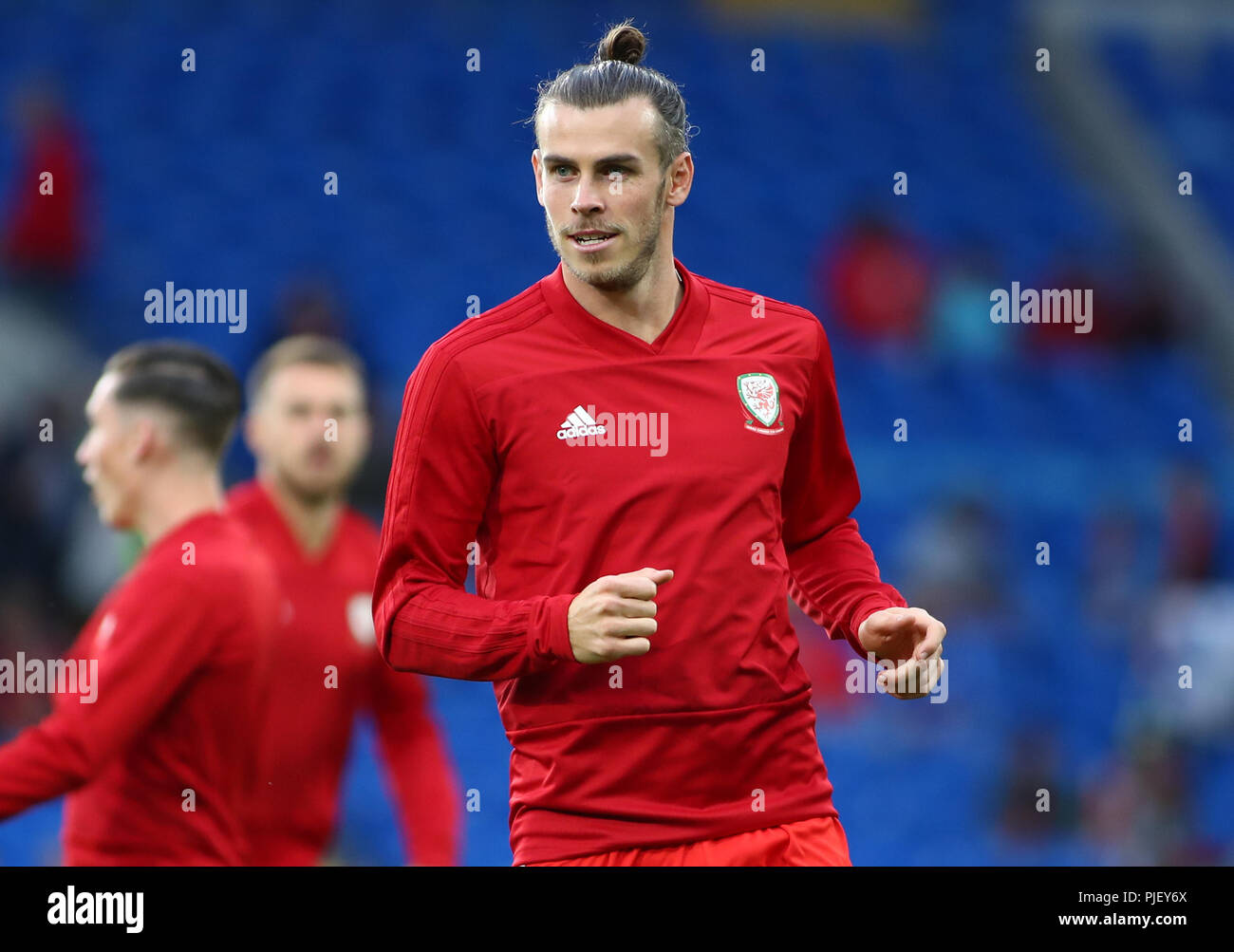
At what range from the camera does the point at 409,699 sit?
4.23m

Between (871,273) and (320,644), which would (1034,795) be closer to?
(871,273)

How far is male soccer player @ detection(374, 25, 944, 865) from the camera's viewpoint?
277 centimetres

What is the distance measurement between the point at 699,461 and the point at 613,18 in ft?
29.5

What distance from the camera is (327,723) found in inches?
164

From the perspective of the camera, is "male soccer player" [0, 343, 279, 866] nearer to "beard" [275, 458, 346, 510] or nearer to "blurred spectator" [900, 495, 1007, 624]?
"beard" [275, 458, 346, 510]

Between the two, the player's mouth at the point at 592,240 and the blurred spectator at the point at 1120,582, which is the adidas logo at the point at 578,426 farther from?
the blurred spectator at the point at 1120,582

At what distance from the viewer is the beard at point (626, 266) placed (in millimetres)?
2881

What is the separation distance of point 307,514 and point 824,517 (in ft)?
5.97

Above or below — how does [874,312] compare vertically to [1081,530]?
above

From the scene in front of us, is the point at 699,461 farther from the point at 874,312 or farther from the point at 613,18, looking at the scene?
the point at 613,18

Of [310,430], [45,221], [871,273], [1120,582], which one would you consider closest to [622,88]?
[310,430]

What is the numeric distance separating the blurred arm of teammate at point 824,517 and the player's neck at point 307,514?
1.70 m

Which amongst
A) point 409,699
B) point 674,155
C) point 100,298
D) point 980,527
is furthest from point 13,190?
point 674,155

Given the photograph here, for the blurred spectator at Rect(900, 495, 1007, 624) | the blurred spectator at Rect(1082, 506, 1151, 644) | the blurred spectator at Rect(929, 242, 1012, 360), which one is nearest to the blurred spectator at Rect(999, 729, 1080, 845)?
the blurred spectator at Rect(900, 495, 1007, 624)
